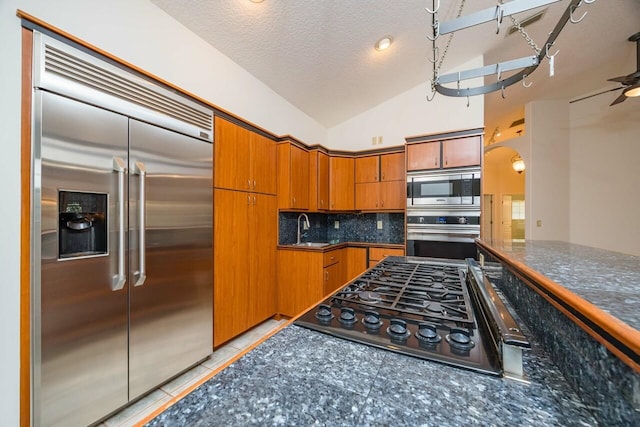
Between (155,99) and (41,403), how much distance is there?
1.77 meters

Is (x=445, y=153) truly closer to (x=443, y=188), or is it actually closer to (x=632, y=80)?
(x=443, y=188)

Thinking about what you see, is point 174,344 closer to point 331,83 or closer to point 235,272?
point 235,272

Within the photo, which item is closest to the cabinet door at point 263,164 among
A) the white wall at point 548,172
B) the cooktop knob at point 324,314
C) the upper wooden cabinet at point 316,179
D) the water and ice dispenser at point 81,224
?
the upper wooden cabinet at point 316,179

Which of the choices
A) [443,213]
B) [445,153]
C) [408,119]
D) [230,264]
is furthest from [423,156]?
[230,264]

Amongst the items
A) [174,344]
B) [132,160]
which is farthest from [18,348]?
[132,160]

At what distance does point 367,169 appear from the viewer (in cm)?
382

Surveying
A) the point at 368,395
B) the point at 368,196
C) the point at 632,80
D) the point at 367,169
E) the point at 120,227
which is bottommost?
the point at 368,395

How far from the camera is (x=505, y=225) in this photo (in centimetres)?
746

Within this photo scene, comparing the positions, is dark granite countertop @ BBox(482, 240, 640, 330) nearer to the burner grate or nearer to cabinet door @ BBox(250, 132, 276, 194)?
the burner grate

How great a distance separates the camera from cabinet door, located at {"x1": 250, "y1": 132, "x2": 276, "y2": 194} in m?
2.64

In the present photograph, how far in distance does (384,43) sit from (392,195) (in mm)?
1882

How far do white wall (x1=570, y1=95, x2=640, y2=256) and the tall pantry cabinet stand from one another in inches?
218

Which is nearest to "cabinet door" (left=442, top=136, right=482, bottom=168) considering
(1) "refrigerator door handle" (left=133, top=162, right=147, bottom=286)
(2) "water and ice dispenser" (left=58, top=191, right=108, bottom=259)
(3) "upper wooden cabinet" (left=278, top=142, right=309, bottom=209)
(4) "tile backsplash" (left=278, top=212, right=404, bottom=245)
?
(4) "tile backsplash" (left=278, top=212, right=404, bottom=245)

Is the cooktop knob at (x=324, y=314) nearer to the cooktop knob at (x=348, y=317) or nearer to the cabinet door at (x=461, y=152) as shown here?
the cooktop knob at (x=348, y=317)
